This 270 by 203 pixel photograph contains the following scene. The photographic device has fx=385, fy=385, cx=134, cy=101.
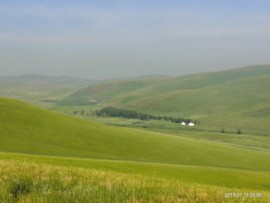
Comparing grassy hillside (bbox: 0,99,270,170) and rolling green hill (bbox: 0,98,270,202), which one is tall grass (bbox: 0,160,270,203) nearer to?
rolling green hill (bbox: 0,98,270,202)

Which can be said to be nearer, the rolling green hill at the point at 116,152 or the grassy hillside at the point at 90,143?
the rolling green hill at the point at 116,152

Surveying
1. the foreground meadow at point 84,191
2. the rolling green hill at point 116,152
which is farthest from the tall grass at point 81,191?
the rolling green hill at point 116,152

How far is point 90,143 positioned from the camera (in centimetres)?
8888

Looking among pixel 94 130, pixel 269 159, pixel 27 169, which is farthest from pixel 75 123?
pixel 27 169

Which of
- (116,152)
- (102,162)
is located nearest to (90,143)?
(116,152)

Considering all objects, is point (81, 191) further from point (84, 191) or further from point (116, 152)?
point (116, 152)

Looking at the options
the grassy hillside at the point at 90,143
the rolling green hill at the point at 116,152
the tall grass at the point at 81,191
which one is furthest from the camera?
the grassy hillside at the point at 90,143

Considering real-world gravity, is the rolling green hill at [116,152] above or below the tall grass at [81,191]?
below

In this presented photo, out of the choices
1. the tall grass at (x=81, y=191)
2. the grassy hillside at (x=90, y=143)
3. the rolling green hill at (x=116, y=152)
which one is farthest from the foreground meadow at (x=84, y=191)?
the grassy hillside at (x=90, y=143)

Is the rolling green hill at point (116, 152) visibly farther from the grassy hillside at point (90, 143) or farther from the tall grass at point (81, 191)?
the tall grass at point (81, 191)

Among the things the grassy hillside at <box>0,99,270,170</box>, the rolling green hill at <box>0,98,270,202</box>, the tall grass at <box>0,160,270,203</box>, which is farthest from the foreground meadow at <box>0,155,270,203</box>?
the grassy hillside at <box>0,99,270,170</box>

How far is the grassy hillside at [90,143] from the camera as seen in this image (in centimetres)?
7969

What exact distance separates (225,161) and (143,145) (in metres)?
21.3

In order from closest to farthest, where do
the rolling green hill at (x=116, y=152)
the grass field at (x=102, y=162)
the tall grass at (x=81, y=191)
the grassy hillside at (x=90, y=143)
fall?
the tall grass at (x=81, y=191)
the grass field at (x=102, y=162)
the rolling green hill at (x=116, y=152)
the grassy hillside at (x=90, y=143)
